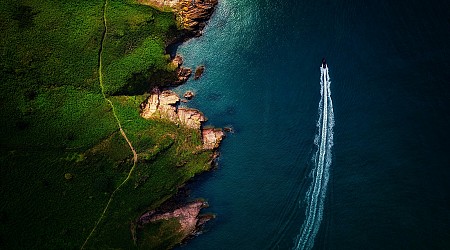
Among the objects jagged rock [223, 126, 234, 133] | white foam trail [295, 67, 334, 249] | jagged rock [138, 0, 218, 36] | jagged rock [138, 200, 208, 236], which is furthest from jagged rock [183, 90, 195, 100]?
white foam trail [295, 67, 334, 249]

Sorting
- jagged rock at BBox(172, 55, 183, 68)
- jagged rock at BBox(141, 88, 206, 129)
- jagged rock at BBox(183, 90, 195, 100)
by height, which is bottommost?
jagged rock at BBox(141, 88, 206, 129)

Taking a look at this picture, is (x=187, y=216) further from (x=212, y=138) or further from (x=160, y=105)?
(x=160, y=105)

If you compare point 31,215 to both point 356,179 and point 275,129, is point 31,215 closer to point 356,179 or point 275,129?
point 275,129

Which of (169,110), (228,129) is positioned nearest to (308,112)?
(228,129)

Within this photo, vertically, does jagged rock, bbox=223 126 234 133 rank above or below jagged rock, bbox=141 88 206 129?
below

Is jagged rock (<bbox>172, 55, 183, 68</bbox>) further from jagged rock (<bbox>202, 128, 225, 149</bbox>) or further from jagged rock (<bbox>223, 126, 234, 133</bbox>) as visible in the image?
jagged rock (<bbox>223, 126, 234, 133</bbox>)

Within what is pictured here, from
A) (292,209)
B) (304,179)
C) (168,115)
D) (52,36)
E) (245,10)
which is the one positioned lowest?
(292,209)

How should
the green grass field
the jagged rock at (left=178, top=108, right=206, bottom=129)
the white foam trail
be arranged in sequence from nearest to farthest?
the green grass field, the jagged rock at (left=178, top=108, right=206, bottom=129), the white foam trail

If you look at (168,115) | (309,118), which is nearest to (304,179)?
(309,118)

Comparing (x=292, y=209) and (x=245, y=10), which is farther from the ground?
(x=245, y=10)
